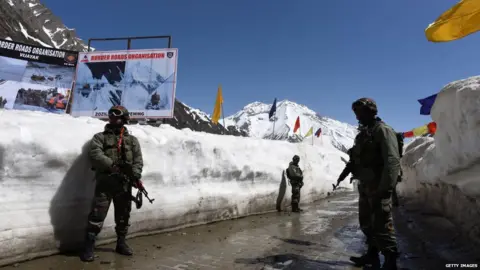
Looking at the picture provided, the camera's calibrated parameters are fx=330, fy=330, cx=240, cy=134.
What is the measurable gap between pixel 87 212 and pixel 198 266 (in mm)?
1813

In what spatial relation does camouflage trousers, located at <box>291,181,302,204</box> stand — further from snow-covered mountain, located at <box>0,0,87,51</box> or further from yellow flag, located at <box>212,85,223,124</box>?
snow-covered mountain, located at <box>0,0,87,51</box>

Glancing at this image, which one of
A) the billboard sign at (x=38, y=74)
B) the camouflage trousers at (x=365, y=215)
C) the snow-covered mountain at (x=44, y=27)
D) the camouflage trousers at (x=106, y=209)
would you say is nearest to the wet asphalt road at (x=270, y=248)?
the camouflage trousers at (x=106, y=209)

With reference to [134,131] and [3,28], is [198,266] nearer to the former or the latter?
[134,131]

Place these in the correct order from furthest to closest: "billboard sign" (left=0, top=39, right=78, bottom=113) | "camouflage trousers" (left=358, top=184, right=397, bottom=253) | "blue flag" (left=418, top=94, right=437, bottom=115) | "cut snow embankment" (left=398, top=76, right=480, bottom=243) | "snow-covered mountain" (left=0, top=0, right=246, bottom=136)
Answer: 1. "snow-covered mountain" (left=0, top=0, right=246, bottom=136)
2. "blue flag" (left=418, top=94, right=437, bottom=115)
3. "billboard sign" (left=0, top=39, right=78, bottom=113)
4. "cut snow embankment" (left=398, top=76, right=480, bottom=243)
5. "camouflage trousers" (left=358, top=184, right=397, bottom=253)

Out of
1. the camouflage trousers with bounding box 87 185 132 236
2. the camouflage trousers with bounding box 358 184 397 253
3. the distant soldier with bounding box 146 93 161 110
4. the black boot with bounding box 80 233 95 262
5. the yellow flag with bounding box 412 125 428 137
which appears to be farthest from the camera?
the yellow flag with bounding box 412 125 428 137

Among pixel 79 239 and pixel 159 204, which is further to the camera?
pixel 159 204

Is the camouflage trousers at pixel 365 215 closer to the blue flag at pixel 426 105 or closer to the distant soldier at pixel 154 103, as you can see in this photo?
the distant soldier at pixel 154 103

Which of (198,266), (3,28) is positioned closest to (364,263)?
(198,266)

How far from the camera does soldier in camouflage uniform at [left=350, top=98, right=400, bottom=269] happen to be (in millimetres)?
3902

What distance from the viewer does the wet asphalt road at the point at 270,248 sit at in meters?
4.30

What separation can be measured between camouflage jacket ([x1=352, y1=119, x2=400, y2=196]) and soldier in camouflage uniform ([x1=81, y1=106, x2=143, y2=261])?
9.91 ft

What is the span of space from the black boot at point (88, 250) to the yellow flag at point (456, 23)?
225 inches

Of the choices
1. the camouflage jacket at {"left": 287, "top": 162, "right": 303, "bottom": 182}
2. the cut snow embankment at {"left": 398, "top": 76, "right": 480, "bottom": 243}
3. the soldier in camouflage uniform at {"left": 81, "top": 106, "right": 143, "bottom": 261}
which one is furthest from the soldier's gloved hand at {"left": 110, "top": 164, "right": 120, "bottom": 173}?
the camouflage jacket at {"left": 287, "top": 162, "right": 303, "bottom": 182}

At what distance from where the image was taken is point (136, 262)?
4254 mm
